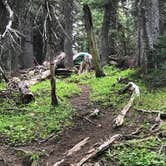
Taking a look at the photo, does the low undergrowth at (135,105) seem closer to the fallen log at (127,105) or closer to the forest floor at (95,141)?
the forest floor at (95,141)

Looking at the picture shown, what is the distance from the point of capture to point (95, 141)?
9.09 m

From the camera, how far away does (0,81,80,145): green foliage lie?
9.91m

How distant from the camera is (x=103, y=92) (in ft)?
45.6

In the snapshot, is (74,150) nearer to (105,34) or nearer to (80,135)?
(80,135)

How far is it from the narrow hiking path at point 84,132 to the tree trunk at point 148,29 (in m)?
3.17

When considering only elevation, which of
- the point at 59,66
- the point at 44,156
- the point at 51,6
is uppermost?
the point at 51,6

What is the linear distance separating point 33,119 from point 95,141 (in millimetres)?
2565

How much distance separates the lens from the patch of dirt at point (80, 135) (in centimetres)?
839

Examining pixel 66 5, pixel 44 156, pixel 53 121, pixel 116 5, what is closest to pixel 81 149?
pixel 44 156

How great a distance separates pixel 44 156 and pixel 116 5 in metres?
13.9

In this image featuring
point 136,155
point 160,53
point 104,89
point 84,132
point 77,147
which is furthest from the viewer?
point 104,89

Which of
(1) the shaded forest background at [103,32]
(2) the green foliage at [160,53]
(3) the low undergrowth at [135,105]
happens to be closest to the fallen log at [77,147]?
(3) the low undergrowth at [135,105]

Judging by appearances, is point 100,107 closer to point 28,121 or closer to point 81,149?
point 28,121

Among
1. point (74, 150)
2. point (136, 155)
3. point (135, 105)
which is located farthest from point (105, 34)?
point (136, 155)
